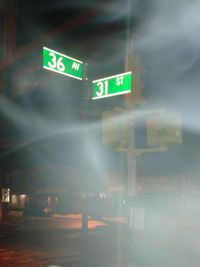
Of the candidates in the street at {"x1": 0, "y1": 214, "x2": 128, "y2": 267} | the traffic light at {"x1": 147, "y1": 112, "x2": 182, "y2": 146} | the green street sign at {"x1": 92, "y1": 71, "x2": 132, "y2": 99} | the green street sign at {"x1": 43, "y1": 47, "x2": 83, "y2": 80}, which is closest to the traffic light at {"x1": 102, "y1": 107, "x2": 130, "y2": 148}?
the traffic light at {"x1": 147, "y1": 112, "x2": 182, "y2": 146}

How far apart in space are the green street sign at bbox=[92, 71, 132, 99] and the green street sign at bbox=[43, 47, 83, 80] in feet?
1.38

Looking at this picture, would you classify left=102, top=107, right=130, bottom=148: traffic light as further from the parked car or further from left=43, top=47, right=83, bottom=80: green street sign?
the parked car

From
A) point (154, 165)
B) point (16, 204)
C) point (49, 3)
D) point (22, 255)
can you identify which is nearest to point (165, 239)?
point (22, 255)

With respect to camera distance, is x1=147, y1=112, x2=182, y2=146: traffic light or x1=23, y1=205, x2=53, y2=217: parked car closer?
x1=147, y1=112, x2=182, y2=146: traffic light

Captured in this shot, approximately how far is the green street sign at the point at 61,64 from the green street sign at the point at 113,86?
0.42 metres

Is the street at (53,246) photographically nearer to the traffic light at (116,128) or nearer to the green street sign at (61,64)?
the traffic light at (116,128)

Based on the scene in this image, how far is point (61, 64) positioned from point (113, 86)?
3.65 feet

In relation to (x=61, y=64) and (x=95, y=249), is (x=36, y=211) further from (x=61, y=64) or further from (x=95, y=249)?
(x=61, y=64)

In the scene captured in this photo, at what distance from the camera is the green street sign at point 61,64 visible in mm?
6188

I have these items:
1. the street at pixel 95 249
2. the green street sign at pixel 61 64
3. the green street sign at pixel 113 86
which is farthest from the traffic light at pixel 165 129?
the green street sign at pixel 61 64

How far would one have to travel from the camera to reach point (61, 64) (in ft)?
21.2

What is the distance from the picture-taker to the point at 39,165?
26.2m

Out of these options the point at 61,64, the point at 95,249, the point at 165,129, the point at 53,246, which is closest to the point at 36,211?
the point at 53,246

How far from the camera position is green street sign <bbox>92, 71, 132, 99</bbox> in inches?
229
